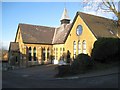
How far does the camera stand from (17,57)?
49.4 m

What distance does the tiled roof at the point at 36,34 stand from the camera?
47.6 metres

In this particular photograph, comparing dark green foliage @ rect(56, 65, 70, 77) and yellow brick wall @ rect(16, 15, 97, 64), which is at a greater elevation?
yellow brick wall @ rect(16, 15, 97, 64)

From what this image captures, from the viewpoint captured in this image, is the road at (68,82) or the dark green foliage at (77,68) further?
the dark green foliage at (77,68)

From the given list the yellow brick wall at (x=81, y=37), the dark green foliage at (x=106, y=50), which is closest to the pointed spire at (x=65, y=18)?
the yellow brick wall at (x=81, y=37)

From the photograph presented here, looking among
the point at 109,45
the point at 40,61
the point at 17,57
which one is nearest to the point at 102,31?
the point at 109,45

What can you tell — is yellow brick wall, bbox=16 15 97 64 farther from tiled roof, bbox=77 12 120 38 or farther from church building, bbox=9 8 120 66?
tiled roof, bbox=77 12 120 38

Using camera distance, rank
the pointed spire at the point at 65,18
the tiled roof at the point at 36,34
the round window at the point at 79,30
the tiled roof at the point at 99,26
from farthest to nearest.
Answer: the pointed spire at the point at 65,18 → the tiled roof at the point at 36,34 → the round window at the point at 79,30 → the tiled roof at the point at 99,26

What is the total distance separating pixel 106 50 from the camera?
29.9 meters

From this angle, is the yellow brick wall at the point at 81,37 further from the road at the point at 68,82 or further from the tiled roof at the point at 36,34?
the road at the point at 68,82

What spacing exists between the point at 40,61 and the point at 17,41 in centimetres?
745

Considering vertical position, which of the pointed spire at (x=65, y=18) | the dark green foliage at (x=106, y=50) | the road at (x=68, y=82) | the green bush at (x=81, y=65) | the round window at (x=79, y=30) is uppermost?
the pointed spire at (x=65, y=18)

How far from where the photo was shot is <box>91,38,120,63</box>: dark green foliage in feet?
98.1

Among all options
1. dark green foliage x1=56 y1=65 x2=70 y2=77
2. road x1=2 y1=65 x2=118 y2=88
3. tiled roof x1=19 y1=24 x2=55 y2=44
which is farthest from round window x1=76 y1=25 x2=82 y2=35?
road x1=2 y1=65 x2=118 y2=88

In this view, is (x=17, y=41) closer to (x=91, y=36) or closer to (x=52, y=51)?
(x=52, y=51)
